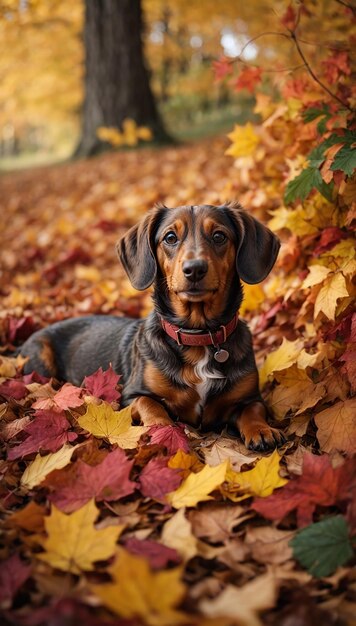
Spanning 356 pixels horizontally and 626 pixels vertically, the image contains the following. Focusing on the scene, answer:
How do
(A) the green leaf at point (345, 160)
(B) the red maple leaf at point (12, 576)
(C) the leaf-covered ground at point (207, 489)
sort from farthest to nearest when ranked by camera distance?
(A) the green leaf at point (345, 160)
(B) the red maple leaf at point (12, 576)
(C) the leaf-covered ground at point (207, 489)

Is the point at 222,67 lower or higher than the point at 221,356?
higher

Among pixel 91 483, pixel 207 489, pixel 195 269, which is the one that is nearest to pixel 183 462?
pixel 207 489

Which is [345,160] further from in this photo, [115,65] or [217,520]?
[115,65]

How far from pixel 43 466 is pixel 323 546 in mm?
1182

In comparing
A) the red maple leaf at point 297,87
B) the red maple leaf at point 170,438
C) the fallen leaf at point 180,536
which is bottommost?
the red maple leaf at point 170,438

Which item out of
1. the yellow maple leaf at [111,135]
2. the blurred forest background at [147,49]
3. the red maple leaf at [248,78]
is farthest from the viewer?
the yellow maple leaf at [111,135]

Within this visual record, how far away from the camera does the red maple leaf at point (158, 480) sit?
7.25 feet

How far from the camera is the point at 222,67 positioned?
3.65 m

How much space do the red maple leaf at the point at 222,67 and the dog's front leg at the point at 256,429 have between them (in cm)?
219

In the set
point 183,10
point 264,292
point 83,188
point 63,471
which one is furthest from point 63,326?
point 183,10

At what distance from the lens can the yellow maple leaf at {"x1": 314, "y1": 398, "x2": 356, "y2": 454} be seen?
2496 millimetres

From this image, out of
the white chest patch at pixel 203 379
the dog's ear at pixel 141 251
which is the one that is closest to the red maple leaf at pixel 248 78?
the dog's ear at pixel 141 251

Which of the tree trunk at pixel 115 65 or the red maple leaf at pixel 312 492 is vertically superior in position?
the tree trunk at pixel 115 65

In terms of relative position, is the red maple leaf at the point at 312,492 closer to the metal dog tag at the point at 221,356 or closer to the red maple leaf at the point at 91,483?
the red maple leaf at the point at 91,483
